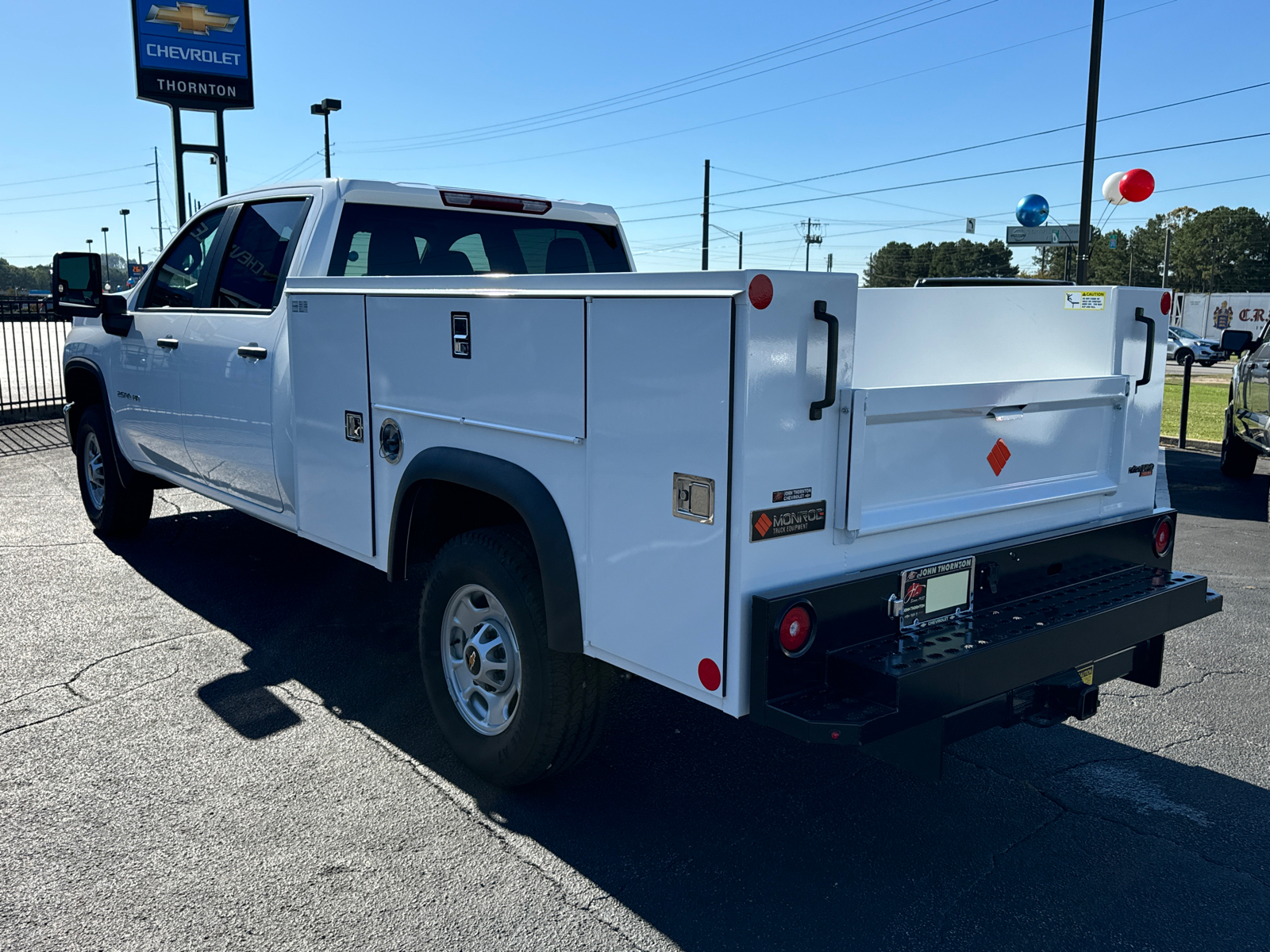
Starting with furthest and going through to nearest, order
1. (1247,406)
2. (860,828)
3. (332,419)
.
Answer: (1247,406) → (332,419) → (860,828)

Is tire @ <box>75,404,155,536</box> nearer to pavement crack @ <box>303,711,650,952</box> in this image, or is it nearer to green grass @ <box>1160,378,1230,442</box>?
pavement crack @ <box>303,711,650,952</box>

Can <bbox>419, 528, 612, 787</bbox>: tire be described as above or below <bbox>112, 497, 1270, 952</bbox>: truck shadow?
above

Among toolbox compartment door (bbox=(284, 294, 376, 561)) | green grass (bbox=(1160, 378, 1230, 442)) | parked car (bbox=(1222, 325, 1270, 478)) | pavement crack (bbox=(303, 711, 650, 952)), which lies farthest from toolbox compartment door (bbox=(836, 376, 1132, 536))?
green grass (bbox=(1160, 378, 1230, 442))

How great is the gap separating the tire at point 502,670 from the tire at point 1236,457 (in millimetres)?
9950

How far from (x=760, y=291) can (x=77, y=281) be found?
5.29m

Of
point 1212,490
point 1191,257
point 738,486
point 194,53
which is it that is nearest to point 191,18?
point 194,53

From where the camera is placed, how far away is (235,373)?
17.1ft

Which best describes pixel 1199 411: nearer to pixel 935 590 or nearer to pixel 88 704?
pixel 935 590

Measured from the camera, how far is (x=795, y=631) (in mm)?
2736

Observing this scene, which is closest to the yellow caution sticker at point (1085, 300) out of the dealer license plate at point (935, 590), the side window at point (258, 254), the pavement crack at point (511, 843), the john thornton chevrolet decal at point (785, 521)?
the dealer license plate at point (935, 590)

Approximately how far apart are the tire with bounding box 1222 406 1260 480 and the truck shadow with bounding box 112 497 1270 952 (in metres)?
7.55

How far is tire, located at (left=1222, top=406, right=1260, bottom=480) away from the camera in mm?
11008

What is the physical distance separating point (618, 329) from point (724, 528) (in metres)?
0.66

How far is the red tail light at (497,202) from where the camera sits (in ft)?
17.2
